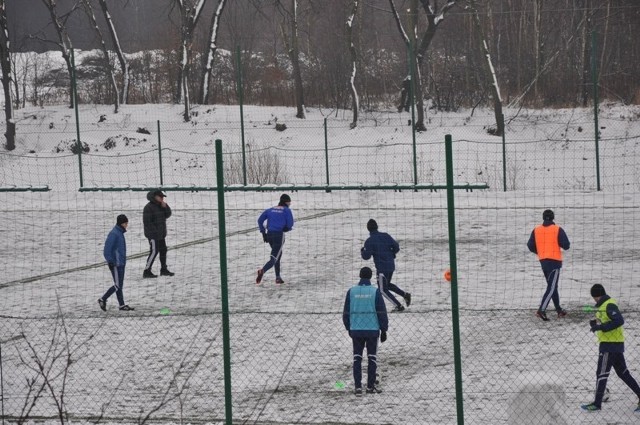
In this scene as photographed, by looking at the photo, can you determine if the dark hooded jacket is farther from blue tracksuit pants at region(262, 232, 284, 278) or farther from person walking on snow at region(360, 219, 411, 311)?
person walking on snow at region(360, 219, 411, 311)

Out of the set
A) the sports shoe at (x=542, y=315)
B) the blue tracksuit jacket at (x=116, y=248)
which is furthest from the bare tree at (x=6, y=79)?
the sports shoe at (x=542, y=315)

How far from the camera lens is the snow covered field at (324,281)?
414 inches

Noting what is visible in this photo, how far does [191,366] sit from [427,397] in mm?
3053

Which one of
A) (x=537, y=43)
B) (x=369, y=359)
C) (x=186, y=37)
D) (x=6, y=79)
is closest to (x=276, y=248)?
(x=369, y=359)

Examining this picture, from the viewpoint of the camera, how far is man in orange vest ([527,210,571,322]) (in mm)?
13289

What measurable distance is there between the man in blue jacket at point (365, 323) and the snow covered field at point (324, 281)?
27 centimetres

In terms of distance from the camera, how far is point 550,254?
44.2 ft

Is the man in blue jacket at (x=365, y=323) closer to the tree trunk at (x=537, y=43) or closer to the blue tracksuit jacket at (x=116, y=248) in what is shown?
the blue tracksuit jacket at (x=116, y=248)

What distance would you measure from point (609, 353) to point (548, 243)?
378cm

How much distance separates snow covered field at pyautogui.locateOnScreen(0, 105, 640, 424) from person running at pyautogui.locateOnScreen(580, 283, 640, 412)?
231 millimetres

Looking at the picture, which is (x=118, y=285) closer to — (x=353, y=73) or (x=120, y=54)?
(x=353, y=73)

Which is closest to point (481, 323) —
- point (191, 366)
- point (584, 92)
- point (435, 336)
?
point (435, 336)

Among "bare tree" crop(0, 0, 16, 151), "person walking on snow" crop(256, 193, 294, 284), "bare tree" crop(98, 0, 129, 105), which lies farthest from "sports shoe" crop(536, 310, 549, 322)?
"bare tree" crop(98, 0, 129, 105)

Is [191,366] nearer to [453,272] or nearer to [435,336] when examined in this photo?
[435,336]
